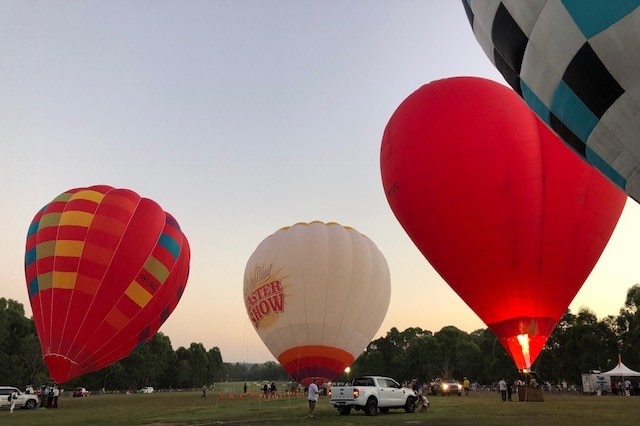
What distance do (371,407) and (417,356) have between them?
82996mm

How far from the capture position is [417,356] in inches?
3853

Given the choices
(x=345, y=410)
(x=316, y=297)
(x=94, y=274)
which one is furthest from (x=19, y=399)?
(x=345, y=410)

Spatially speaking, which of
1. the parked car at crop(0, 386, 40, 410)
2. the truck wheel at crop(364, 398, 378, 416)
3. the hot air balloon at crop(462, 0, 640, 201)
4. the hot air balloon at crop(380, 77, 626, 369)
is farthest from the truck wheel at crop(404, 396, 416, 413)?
the parked car at crop(0, 386, 40, 410)

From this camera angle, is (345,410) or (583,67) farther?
(345,410)

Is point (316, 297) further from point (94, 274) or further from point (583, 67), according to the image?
point (583, 67)

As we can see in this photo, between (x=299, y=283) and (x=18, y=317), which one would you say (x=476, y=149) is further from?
(x=18, y=317)

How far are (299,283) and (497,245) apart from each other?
42.3ft

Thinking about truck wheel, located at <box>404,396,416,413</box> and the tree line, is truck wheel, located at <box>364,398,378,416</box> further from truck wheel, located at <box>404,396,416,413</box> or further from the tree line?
the tree line

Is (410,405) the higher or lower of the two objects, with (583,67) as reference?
lower

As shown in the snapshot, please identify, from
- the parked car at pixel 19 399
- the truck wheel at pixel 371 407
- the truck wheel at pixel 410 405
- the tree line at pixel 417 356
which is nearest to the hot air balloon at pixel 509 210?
the truck wheel at pixel 410 405

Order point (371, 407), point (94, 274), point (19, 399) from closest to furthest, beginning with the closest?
point (371, 407) → point (94, 274) → point (19, 399)

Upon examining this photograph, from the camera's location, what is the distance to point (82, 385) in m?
84.5

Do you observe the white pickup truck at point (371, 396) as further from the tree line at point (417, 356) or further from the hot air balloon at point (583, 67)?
the tree line at point (417, 356)

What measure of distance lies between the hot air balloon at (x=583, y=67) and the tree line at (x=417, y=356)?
4721cm
